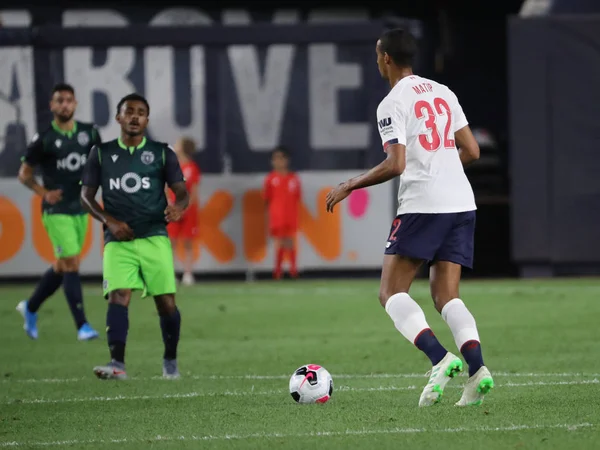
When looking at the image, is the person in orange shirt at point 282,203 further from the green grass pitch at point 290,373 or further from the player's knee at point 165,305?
the player's knee at point 165,305

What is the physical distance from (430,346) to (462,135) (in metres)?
1.23

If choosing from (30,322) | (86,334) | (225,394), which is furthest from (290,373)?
(30,322)

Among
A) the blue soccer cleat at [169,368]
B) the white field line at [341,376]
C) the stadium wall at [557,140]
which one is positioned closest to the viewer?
the white field line at [341,376]

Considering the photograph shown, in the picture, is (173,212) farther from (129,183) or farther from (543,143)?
(543,143)

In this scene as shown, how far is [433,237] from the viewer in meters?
7.25

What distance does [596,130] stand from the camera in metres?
18.2

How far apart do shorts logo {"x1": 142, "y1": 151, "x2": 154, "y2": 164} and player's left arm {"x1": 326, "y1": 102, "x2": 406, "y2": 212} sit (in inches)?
97.4

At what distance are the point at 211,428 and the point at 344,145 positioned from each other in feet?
40.5

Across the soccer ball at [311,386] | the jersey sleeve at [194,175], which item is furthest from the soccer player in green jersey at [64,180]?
the jersey sleeve at [194,175]

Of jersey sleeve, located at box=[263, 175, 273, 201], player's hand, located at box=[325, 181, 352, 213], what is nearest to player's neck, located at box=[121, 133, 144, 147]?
player's hand, located at box=[325, 181, 352, 213]

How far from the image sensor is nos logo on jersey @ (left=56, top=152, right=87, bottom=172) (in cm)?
1196

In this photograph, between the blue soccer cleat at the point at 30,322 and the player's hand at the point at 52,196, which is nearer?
the player's hand at the point at 52,196

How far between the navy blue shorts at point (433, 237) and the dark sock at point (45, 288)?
569 centimetres

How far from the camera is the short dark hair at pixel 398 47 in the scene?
24.0ft
